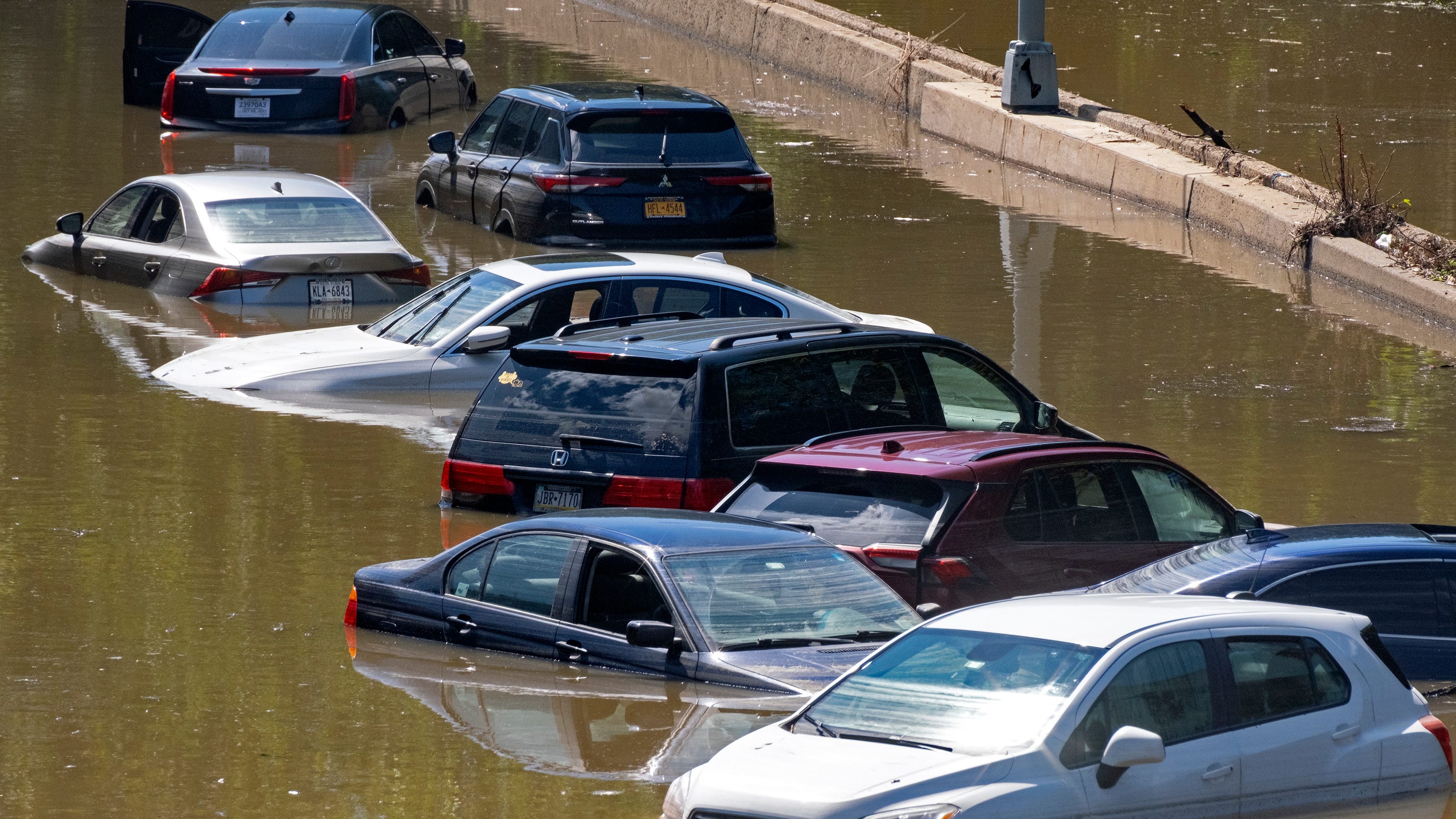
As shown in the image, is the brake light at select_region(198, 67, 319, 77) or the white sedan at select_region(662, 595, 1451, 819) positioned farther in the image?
the brake light at select_region(198, 67, 319, 77)

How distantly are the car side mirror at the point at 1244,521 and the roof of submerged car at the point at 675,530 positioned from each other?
2381 mm

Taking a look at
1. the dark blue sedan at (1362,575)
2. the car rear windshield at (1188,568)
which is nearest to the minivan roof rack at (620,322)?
the car rear windshield at (1188,568)

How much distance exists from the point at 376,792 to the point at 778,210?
640 inches

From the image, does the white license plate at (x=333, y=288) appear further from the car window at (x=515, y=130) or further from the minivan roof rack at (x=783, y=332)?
the minivan roof rack at (x=783, y=332)

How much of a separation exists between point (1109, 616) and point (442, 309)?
8.53 metres

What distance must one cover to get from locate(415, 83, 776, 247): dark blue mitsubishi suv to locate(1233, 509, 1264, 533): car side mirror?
10478 millimetres

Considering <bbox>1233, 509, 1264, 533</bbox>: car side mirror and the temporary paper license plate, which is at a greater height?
the temporary paper license plate

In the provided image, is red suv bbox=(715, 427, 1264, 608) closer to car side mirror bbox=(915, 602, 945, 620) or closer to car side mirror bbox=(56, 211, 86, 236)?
car side mirror bbox=(915, 602, 945, 620)

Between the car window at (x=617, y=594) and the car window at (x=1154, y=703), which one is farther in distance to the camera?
the car window at (x=617, y=594)

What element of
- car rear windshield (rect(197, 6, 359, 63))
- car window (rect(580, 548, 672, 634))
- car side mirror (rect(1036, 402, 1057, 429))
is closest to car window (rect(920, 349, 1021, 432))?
car side mirror (rect(1036, 402, 1057, 429))

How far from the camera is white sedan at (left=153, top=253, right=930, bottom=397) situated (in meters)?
14.9

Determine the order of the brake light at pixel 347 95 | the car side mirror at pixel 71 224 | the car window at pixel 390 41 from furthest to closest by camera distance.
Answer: the car window at pixel 390 41 < the brake light at pixel 347 95 < the car side mirror at pixel 71 224

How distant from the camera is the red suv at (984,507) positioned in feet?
31.7

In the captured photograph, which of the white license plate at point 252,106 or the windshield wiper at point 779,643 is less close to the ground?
the white license plate at point 252,106
